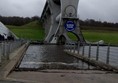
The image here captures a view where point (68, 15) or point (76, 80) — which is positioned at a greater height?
point (68, 15)

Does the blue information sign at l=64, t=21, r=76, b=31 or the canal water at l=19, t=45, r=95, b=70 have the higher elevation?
the blue information sign at l=64, t=21, r=76, b=31

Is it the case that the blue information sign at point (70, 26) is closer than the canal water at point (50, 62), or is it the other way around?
the canal water at point (50, 62)

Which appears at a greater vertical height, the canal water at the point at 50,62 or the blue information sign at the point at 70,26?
the blue information sign at the point at 70,26

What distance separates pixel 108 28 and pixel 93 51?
172929 mm

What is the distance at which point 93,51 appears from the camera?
28.0 m

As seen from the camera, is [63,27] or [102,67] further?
[63,27]

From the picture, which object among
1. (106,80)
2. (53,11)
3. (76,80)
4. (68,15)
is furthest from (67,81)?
(53,11)

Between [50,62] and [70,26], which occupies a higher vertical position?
[70,26]

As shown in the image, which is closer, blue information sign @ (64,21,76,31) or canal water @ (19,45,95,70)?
canal water @ (19,45,95,70)

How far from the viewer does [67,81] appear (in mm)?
13109

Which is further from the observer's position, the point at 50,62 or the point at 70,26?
the point at 70,26

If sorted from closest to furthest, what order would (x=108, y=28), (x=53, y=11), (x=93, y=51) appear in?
1. (x=93, y=51)
2. (x=53, y=11)
3. (x=108, y=28)

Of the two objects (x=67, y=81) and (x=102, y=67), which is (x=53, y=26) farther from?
(x=67, y=81)

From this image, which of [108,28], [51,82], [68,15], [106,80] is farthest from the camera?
[108,28]
